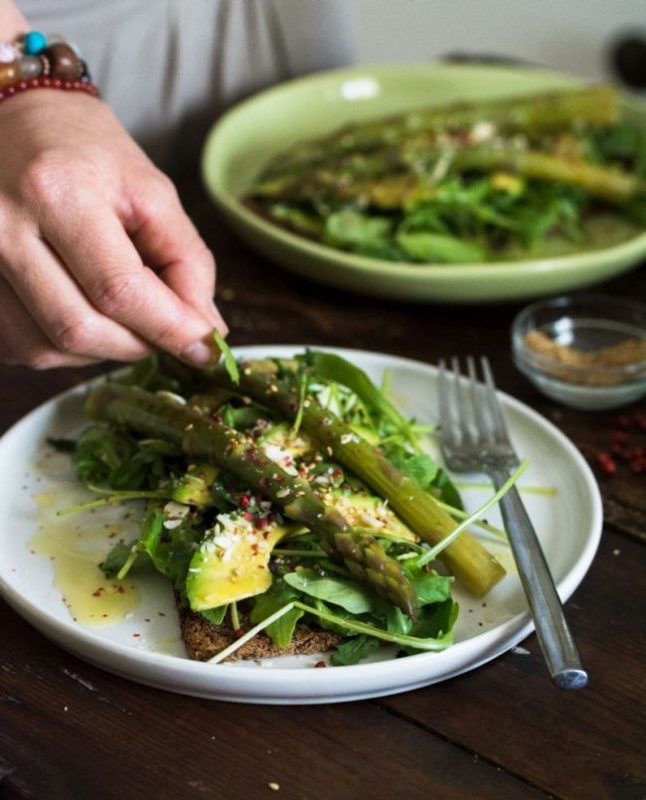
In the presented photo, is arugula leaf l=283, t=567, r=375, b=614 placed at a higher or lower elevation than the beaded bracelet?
lower

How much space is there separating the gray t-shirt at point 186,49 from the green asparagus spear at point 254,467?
3.68 ft

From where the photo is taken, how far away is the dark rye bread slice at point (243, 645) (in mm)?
1326

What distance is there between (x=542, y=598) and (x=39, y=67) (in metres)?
1.14

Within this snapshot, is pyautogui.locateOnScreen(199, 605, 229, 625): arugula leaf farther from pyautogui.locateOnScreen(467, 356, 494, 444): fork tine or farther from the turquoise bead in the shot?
the turquoise bead

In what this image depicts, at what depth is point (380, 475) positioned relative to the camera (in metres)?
1.53

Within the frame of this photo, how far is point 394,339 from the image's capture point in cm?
222

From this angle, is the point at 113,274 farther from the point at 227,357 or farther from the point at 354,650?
the point at 354,650

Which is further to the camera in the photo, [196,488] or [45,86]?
[45,86]

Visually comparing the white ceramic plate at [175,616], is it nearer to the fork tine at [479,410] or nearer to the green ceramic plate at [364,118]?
the fork tine at [479,410]

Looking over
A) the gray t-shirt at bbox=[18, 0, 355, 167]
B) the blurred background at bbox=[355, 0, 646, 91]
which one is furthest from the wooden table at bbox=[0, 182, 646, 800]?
the blurred background at bbox=[355, 0, 646, 91]

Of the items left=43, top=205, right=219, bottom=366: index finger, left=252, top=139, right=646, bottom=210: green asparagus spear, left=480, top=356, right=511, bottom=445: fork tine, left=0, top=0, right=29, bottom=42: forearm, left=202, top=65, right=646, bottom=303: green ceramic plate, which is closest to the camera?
left=43, top=205, right=219, bottom=366: index finger

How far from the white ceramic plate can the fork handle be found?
36mm

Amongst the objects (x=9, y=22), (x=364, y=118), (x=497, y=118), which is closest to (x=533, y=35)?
(x=364, y=118)

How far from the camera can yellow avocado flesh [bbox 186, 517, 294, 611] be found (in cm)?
132
